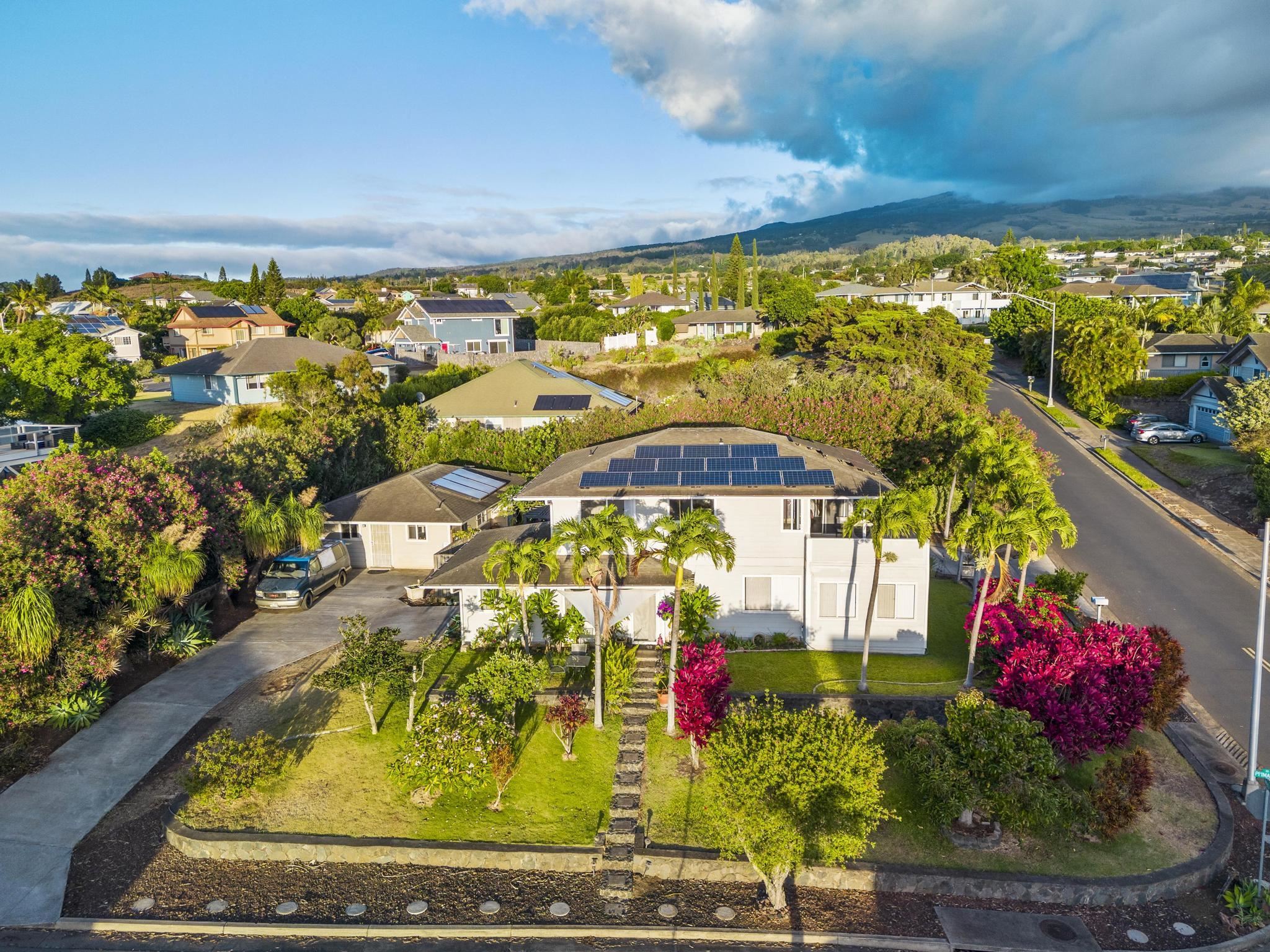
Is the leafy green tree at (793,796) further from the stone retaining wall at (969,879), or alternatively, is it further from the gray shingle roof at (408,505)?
the gray shingle roof at (408,505)

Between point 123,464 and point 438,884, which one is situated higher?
point 123,464

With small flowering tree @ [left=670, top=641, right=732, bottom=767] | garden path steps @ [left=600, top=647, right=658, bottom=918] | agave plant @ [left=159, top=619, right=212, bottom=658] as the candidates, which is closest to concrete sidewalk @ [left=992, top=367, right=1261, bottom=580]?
small flowering tree @ [left=670, top=641, right=732, bottom=767]

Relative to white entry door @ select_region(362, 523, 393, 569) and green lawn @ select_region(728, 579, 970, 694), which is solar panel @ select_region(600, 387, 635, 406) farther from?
green lawn @ select_region(728, 579, 970, 694)

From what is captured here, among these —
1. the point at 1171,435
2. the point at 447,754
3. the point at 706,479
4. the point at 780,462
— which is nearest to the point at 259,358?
the point at 706,479

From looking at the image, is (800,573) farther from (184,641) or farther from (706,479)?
(184,641)

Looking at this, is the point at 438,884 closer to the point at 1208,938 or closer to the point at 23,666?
the point at 23,666

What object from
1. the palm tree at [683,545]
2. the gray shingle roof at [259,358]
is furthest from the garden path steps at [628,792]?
the gray shingle roof at [259,358]

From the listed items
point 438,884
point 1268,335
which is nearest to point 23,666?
point 438,884
